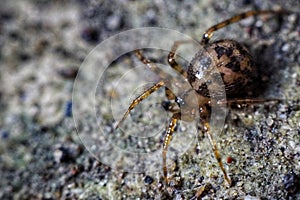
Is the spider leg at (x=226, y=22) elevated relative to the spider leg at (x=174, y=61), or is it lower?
elevated

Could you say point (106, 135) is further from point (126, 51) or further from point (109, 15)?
point (109, 15)

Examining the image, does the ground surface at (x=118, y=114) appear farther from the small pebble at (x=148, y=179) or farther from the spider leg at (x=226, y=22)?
the spider leg at (x=226, y=22)

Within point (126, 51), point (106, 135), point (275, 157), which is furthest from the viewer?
point (126, 51)

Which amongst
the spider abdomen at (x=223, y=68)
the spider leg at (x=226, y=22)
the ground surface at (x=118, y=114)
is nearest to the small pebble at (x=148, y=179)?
the ground surface at (x=118, y=114)

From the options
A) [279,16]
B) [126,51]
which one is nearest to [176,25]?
[126,51]


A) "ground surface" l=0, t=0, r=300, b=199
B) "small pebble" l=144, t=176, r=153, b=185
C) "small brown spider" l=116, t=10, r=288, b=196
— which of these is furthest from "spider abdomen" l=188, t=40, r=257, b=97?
"small pebble" l=144, t=176, r=153, b=185

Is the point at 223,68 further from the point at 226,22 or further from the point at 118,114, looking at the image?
the point at 118,114

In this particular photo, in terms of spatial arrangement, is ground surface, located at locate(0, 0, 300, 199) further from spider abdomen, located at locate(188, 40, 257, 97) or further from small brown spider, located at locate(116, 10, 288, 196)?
spider abdomen, located at locate(188, 40, 257, 97)
